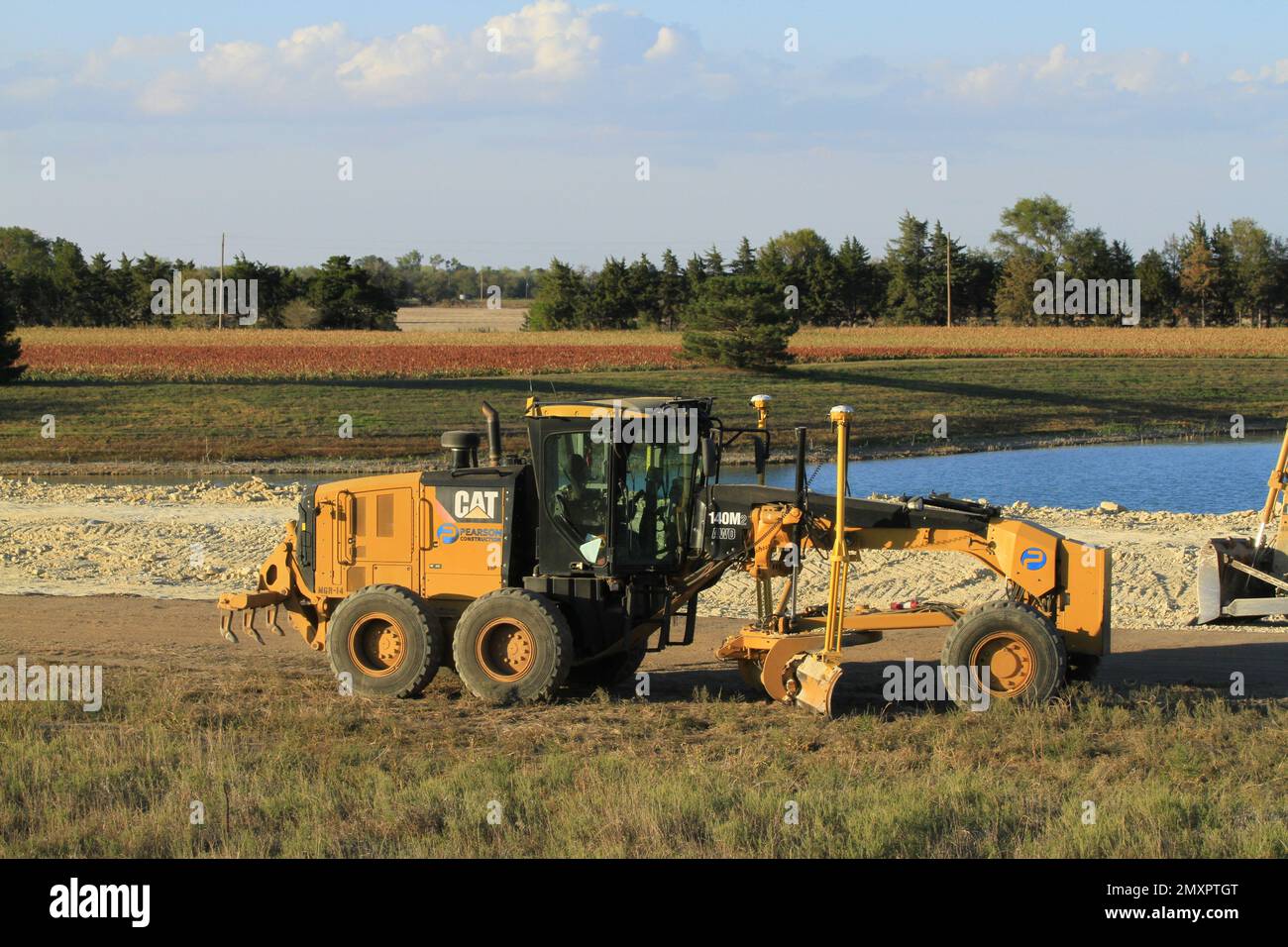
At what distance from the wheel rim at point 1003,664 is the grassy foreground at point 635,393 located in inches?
1132

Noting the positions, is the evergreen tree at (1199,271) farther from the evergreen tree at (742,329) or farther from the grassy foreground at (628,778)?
the grassy foreground at (628,778)

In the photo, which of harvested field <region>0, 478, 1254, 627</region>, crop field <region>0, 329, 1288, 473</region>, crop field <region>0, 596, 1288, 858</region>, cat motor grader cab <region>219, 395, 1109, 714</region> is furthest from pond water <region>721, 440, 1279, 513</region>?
cat motor grader cab <region>219, 395, 1109, 714</region>

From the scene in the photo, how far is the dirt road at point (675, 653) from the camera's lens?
13.7m

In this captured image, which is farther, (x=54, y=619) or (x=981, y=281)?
(x=981, y=281)

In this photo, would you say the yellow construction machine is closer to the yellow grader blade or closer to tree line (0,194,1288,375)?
the yellow grader blade

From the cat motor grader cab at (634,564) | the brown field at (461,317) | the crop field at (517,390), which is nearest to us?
the cat motor grader cab at (634,564)

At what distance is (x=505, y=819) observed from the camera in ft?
29.1

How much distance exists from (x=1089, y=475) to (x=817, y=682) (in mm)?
27266

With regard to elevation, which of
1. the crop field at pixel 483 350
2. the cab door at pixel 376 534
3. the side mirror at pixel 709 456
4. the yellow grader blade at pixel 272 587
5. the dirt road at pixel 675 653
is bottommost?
the dirt road at pixel 675 653

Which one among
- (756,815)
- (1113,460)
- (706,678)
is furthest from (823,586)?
(1113,460)

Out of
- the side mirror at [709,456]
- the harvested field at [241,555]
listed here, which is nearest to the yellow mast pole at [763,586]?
the side mirror at [709,456]

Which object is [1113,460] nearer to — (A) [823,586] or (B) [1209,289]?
(A) [823,586]

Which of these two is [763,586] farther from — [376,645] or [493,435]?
[376,645]
